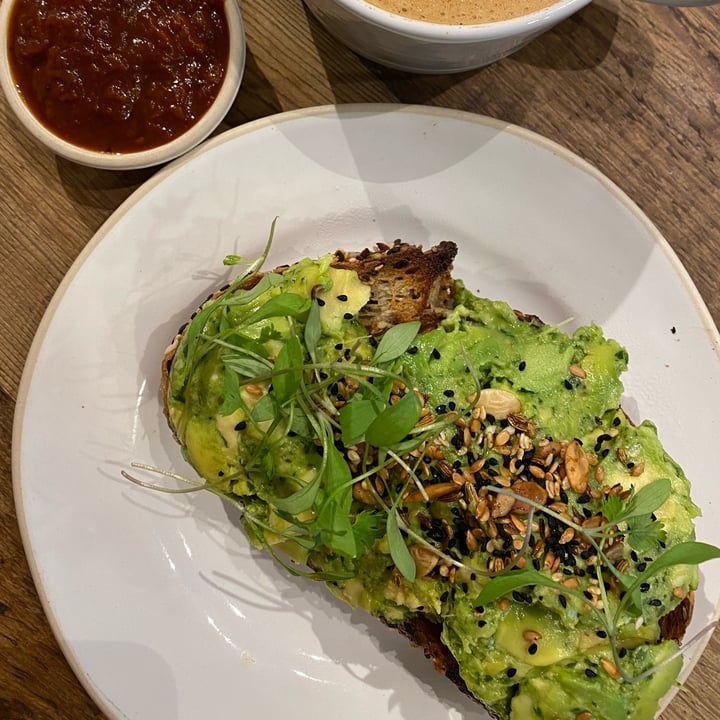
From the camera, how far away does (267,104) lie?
2.11 metres

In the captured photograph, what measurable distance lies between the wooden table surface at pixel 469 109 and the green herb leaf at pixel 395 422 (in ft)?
3.51

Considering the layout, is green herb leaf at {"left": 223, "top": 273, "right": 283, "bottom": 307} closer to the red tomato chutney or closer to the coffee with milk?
the red tomato chutney

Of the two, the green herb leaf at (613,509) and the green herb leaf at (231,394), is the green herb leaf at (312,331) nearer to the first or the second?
the green herb leaf at (231,394)

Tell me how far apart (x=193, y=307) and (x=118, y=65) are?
66 centimetres

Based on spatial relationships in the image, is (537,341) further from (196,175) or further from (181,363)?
(196,175)

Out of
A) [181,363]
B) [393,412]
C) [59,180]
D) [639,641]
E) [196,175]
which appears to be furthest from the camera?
[59,180]

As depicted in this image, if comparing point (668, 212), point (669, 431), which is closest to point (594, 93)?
point (668, 212)

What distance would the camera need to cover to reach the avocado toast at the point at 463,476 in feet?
5.15

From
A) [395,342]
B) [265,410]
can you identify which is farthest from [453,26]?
[265,410]

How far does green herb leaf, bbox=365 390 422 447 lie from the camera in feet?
4.91

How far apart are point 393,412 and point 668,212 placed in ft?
4.07

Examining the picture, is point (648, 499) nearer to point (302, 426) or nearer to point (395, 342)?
point (395, 342)

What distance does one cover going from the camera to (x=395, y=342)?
1.61 meters

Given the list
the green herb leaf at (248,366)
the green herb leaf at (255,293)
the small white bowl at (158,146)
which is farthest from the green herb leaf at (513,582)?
the small white bowl at (158,146)
